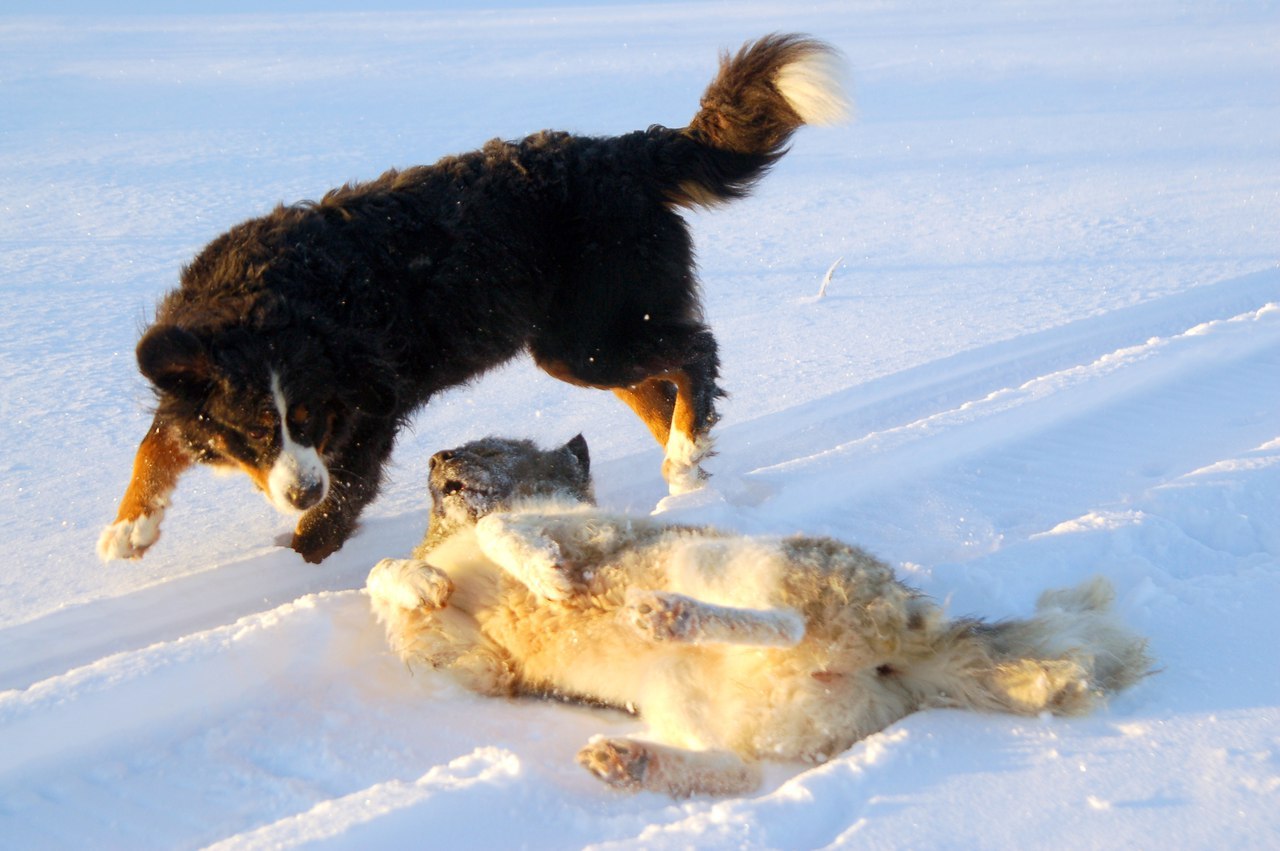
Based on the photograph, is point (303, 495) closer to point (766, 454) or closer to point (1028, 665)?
point (766, 454)

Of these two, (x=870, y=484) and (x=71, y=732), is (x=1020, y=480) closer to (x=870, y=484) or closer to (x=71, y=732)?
(x=870, y=484)

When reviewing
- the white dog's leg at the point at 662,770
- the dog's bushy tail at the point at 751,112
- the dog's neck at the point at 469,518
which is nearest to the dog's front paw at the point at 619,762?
the white dog's leg at the point at 662,770

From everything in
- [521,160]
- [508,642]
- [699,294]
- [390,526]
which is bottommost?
[390,526]

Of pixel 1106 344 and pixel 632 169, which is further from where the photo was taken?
pixel 1106 344

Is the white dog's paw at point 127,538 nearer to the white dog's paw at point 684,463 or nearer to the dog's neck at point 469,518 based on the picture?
the dog's neck at point 469,518

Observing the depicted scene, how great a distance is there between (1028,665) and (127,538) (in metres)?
3.21

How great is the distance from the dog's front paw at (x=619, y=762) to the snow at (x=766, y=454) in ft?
0.16

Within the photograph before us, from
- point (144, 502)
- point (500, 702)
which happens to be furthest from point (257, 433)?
point (500, 702)

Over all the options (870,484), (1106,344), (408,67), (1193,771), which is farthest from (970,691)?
(408,67)

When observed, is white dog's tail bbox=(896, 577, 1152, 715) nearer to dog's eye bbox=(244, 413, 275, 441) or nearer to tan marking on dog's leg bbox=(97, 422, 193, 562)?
dog's eye bbox=(244, 413, 275, 441)

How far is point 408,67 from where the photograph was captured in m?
13.2

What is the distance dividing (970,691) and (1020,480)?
1.96 meters

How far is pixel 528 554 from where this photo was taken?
3.07 meters

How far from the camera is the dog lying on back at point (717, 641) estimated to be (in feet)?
8.64
